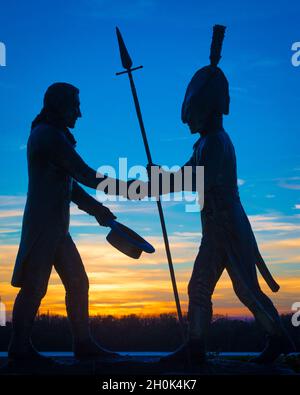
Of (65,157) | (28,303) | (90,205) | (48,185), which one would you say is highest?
(65,157)

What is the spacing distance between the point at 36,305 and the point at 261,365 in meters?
2.74

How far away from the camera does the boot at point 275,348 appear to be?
880 cm

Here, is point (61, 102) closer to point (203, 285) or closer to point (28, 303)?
point (28, 303)

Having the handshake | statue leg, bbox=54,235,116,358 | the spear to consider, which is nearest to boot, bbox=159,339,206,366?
the spear

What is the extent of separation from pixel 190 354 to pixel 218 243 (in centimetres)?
136

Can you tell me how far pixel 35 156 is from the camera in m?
9.30

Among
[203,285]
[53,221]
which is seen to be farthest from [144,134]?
[203,285]

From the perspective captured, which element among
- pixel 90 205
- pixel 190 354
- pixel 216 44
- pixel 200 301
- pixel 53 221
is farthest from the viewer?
pixel 90 205

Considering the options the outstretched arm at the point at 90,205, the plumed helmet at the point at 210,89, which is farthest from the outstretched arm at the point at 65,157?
the plumed helmet at the point at 210,89

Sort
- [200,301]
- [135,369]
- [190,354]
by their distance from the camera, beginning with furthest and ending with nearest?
[200,301] < [190,354] < [135,369]

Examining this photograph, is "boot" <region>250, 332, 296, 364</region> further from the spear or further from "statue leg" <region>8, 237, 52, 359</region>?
"statue leg" <region>8, 237, 52, 359</region>

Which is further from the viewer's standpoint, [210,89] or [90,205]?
[90,205]

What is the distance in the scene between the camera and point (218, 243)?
906 centimetres

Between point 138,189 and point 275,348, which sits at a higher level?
point 138,189
